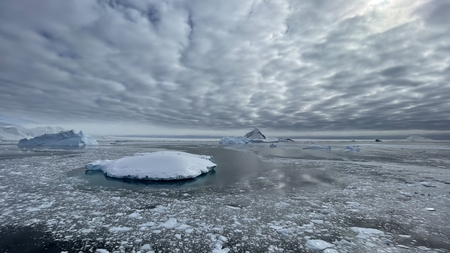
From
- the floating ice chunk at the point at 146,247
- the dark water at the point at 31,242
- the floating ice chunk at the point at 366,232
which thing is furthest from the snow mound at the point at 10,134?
the floating ice chunk at the point at 366,232

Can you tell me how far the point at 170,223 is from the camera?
17.1 feet

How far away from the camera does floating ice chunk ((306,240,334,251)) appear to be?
13.4 ft

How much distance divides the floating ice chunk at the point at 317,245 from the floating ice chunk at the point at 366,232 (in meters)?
0.97

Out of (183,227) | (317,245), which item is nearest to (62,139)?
(183,227)

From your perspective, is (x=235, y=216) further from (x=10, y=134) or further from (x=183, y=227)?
(x=10, y=134)

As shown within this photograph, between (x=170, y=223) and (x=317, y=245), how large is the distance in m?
3.42

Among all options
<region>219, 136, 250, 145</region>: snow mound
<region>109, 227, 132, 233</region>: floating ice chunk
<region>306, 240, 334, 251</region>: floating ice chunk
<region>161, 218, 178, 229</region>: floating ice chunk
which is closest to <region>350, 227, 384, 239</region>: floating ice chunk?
<region>306, 240, 334, 251</region>: floating ice chunk

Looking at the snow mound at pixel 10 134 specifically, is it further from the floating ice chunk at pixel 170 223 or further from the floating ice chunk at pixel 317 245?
the floating ice chunk at pixel 317 245

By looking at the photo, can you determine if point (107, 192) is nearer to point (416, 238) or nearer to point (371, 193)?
point (416, 238)

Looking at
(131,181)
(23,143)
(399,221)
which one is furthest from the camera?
(23,143)

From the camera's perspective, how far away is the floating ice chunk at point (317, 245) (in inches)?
161

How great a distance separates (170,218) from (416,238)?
5783 mm

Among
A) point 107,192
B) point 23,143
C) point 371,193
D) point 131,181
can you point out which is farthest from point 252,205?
point 23,143

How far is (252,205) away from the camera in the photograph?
674cm
